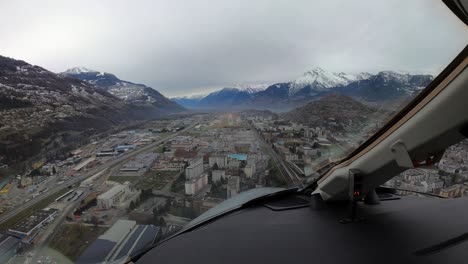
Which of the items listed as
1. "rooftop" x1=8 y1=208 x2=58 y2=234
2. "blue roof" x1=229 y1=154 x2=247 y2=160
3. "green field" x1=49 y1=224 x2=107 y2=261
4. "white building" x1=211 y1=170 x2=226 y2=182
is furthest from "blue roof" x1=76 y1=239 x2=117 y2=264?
"blue roof" x1=229 y1=154 x2=247 y2=160

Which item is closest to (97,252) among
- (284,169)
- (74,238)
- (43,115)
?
(74,238)

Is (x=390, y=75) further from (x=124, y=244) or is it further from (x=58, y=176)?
(x=58, y=176)

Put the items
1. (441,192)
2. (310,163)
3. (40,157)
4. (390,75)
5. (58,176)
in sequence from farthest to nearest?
(40,157) < (58,176) < (441,192) < (310,163) < (390,75)

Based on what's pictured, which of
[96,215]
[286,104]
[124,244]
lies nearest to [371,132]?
[286,104]

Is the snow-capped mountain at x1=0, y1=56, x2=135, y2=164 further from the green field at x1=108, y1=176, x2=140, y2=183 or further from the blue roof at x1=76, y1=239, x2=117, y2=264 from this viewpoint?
the blue roof at x1=76, y1=239, x2=117, y2=264

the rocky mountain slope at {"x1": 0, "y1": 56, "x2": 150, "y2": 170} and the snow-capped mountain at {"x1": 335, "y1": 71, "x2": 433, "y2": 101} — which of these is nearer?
the snow-capped mountain at {"x1": 335, "y1": 71, "x2": 433, "y2": 101}

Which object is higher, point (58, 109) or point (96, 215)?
point (58, 109)

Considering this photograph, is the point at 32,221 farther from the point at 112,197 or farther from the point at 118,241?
the point at 118,241
